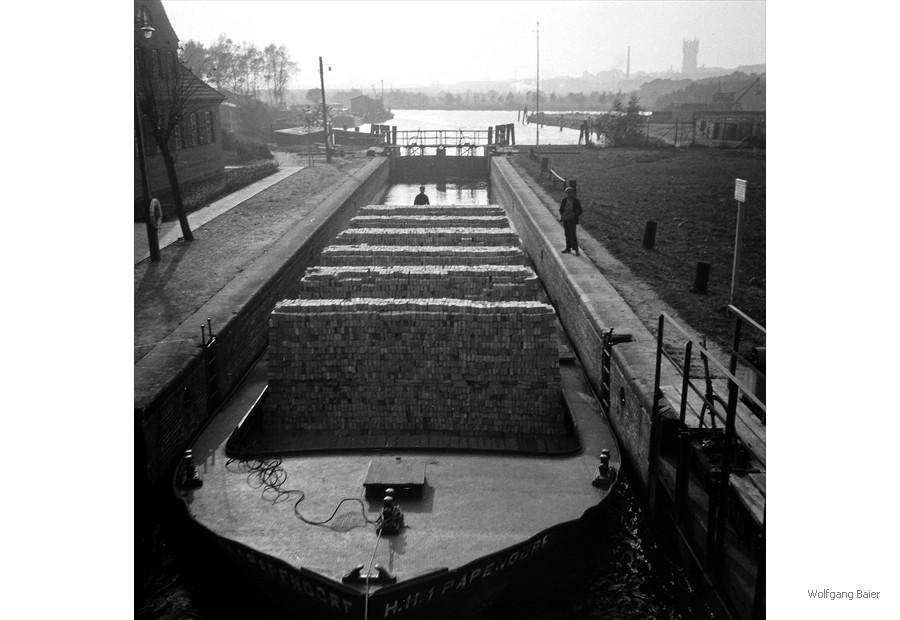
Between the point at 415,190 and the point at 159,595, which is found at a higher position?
the point at 415,190

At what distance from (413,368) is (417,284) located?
86.7 inches

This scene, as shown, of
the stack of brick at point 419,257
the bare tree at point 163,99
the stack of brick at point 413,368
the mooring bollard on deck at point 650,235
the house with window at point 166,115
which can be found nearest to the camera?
the stack of brick at point 413,368

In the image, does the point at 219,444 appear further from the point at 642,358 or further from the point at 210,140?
the point at 210,140

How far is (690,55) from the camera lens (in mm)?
12344

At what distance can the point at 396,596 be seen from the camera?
7.18 metres

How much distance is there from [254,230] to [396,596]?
15774mm

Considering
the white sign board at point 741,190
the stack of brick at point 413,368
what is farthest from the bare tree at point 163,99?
the white sign board at point 741,190

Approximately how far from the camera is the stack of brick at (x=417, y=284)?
508 inches

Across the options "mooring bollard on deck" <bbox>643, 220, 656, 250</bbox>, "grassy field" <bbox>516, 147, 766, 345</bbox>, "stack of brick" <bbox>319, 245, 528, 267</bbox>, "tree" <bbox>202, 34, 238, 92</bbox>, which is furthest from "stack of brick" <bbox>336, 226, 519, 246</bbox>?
"tree" <bbox>202, 34, 238, 92</bbox>

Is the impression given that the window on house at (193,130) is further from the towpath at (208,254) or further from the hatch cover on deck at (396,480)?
the hatch cover on deck at (396,480)

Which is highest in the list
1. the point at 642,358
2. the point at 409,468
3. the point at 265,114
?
the point at 265,114

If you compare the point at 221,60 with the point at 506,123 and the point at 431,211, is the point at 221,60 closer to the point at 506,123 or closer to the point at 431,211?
the point at 506,123

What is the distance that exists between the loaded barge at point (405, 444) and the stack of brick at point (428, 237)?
0.03 metres

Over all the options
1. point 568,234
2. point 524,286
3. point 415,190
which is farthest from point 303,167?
point 524,286
